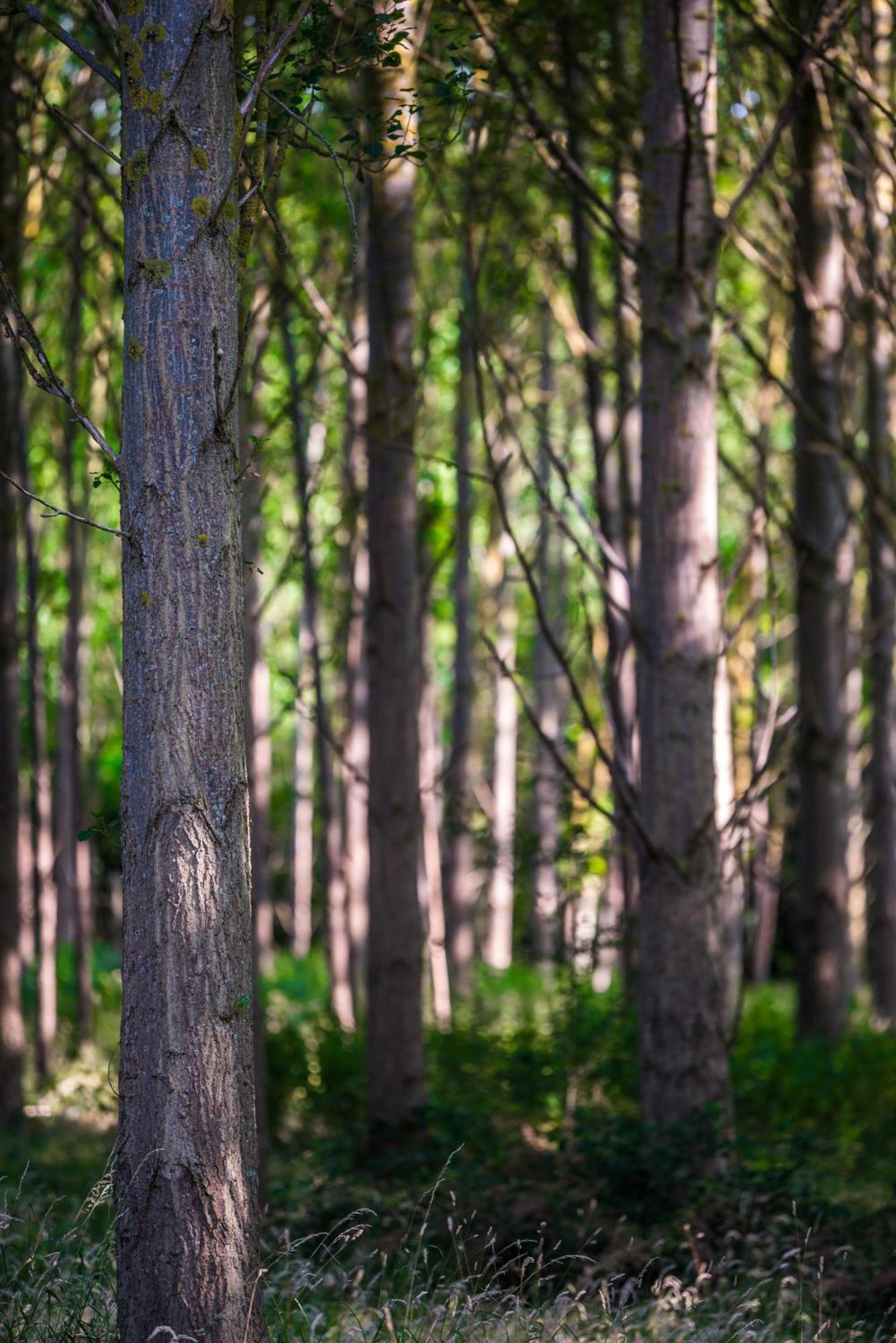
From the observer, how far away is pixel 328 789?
11961mm

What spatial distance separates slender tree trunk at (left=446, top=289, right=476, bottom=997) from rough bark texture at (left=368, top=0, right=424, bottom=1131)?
4.16 ft

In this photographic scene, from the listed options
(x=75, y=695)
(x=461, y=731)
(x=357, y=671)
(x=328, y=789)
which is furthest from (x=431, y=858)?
(x=75, y=695)

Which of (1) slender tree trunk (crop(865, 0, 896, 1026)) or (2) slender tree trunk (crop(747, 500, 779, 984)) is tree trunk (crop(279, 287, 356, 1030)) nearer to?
(2) slender tree trunk (crop(747, 500, 779, 984))

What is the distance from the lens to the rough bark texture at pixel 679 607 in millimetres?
4875

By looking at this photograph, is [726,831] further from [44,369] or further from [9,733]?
[9,733]

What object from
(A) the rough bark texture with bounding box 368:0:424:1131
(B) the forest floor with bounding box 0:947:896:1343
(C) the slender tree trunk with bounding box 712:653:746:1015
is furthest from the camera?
(A) the rough bark texture with bounding box 368:0:424:1131

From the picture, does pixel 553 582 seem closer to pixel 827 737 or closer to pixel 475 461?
pixel 475 461

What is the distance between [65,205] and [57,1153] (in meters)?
8.08

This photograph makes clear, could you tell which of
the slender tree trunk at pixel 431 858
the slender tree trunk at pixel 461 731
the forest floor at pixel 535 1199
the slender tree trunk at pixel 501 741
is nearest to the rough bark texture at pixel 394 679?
the slender tree trunk at pixel 431 858

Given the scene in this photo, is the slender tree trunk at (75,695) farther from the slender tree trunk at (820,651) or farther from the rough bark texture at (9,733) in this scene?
the slender tree trunk at (820,651)

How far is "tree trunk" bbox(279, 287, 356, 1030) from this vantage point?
7020 millimetres

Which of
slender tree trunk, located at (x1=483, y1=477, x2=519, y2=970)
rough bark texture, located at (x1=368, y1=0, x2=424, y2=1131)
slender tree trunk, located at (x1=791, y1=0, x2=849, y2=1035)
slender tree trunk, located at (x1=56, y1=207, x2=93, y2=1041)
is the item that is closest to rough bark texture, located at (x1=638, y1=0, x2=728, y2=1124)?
rough bark texture, located at (x1=368, y1=0, x2=424, y2=1131)

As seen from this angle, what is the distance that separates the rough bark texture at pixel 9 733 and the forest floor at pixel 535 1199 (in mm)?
527

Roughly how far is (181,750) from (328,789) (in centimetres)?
920
